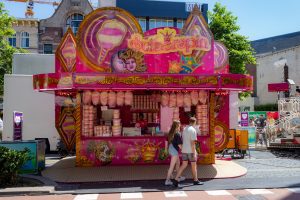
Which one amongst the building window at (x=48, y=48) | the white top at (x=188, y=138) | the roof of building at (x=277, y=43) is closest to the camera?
the white top at (x=188, y=138)

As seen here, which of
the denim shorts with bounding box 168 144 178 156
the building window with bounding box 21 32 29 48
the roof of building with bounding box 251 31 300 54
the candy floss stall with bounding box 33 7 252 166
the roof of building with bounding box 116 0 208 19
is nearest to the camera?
the denim shorts with bounding box 168 144 178 156

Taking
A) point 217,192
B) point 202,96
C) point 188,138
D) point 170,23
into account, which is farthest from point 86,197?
point 170,23

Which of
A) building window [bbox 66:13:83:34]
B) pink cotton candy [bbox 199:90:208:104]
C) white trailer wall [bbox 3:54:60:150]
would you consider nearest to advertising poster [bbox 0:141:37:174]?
pink cotton candy [bbox 199:90:208:104]

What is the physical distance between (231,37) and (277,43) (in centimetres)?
3055

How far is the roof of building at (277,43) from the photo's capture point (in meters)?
54.2

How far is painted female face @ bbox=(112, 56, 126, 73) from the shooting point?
502 inches

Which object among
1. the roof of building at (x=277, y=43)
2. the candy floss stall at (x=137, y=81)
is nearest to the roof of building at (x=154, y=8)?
the roof of building at (x=277, y=43)

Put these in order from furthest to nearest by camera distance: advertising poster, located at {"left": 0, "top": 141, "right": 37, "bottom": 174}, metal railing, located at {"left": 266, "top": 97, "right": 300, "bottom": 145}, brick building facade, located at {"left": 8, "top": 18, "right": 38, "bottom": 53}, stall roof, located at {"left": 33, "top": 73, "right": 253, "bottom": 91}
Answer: brick building facade, located at {"left": 8, "top": 18, "right": 38, "bottom": 53} → metal railing, located at {"left": 266, "top": 97, "right": 300, "bottom": 145} → stall roof, located at {"left": 33, "top": 73, "right": 253, "bottom": 91} → advertising poster, located at {"left": 0, "top": 141, "right": 37, "bottom": 174}

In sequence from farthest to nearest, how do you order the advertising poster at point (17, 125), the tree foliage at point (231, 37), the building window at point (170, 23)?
the building window at point (170, 23) → the tree foliage at point (231, 37) → the advertising poster at point (17, 125)

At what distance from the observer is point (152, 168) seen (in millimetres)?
12641

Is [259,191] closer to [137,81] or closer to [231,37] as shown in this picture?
[137,81]

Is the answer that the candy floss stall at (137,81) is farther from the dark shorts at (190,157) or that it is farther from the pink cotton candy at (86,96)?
the dark shorts at (190,157)

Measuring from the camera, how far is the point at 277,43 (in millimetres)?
57875

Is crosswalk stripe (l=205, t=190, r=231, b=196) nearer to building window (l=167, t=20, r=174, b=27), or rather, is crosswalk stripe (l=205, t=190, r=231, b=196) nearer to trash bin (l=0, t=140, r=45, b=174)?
trash bin (l=0, t=140, r=45, b=174)
